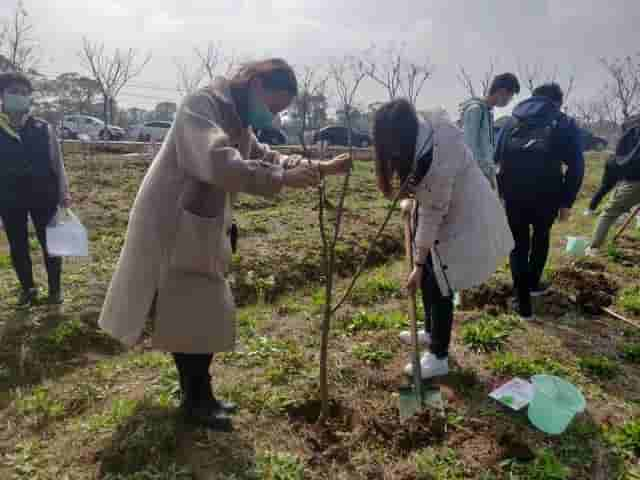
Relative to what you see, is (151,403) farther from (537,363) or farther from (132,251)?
(537,363)

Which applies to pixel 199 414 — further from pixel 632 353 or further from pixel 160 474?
pixel 632 353

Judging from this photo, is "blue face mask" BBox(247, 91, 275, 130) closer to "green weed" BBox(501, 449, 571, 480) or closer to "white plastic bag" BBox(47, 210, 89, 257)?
"green weed" BBox(501, 449, 571, 480)

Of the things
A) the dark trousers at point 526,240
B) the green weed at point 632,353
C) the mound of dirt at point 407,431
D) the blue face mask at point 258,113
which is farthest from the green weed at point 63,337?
the green weed at point 632,353

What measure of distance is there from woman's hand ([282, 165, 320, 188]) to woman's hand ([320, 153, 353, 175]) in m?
0.15

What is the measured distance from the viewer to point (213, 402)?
88.0 inches

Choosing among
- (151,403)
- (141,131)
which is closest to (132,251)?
(151,403)

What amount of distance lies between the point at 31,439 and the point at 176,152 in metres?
1.76

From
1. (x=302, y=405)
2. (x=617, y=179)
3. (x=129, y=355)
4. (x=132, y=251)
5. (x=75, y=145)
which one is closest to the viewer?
(x=132, y=251)

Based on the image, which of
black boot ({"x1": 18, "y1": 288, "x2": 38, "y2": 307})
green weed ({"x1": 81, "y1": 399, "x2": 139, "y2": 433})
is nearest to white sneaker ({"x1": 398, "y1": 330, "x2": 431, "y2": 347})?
green weed ({"x1": 81, "y1": 399, "x2": 139, "y2": 433})

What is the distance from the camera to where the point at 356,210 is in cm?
772

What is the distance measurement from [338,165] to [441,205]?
617 mm

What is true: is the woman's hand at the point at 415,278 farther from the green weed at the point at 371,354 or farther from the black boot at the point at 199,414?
the black boot at the point at 199,414

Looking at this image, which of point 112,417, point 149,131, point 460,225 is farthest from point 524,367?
point 149,131

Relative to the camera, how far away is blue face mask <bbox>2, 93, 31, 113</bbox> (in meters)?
3.18
